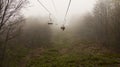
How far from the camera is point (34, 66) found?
56.1ft

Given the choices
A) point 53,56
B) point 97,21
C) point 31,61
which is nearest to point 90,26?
point 97,21

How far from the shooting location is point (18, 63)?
62.8 feet

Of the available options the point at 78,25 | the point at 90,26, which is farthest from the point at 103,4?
the point at 78,25

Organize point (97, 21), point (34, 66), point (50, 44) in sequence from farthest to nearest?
point (97, 21), point (50, 44), point (34, 66)

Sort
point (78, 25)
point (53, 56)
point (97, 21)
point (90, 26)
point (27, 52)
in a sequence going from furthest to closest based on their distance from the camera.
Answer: point (78, 25) → point (90, 26) → point (97, 21) → point (27, 52) → point (53, 56)

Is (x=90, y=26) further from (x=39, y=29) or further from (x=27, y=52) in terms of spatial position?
(x=27, y=52)

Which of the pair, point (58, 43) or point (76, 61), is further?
point (58, 43)

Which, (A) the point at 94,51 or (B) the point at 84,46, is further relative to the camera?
(B) the point at 84,46

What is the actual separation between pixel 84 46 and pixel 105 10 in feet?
23.6

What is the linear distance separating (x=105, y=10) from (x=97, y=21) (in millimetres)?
3185

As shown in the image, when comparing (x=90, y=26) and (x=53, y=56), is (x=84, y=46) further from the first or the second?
(x=90, y=26)

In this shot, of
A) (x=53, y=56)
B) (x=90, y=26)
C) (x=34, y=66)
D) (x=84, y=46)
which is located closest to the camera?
(x=34, y=66)

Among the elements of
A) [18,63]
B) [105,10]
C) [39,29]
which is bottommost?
[18,63]

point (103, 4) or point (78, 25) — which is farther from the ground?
point (103, 4)
